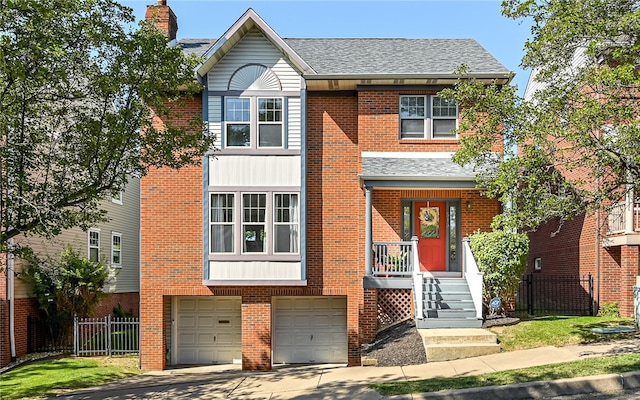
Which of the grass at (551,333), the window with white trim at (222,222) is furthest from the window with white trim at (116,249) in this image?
the grass at (551,333)

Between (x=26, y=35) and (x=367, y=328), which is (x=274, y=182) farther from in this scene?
(x=26, y=35)

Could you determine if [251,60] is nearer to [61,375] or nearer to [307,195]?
[307,195]

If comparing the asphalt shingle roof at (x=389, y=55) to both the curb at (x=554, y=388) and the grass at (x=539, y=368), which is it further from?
the curb at (x=554, y=388)

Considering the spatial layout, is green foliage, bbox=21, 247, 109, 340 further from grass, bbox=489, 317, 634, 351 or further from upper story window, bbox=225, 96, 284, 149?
grass, bbox=489, 317, 634, 351

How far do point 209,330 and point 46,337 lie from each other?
531 centimetres

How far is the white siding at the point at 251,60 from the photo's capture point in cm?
1747

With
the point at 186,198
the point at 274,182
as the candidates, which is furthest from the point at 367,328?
the point at 186,198

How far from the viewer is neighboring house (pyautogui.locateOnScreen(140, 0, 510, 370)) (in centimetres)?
1723

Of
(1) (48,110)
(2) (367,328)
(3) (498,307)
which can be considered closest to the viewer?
(1) (48,110)

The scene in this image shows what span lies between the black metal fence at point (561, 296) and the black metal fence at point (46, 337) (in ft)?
47.6

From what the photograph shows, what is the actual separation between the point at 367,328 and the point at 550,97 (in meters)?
8.23

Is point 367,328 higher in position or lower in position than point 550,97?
lower

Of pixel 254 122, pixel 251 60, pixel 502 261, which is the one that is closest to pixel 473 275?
pixel 502 261

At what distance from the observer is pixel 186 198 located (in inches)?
701
